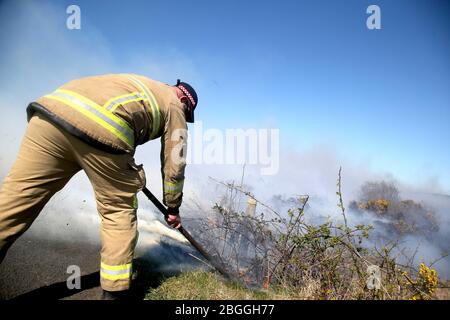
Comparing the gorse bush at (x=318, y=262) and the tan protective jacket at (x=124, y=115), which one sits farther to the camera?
the gorse bush at (x=318, y=262)

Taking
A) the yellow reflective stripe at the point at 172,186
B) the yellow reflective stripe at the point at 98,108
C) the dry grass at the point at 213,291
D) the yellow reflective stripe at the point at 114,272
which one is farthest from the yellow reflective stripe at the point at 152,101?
the dry grass at the point at 213,291

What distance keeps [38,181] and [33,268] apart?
1237mm

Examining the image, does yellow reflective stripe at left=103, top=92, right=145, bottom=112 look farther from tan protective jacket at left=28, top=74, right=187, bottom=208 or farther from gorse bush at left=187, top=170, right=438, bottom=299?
gorse bush at left=187, top=170, right=438, bottom=299

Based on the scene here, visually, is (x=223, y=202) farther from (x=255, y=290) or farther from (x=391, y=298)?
(x=391, y=298)

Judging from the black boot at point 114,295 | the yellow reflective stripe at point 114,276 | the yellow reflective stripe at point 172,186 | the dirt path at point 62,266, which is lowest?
the dirt path at point 62,266

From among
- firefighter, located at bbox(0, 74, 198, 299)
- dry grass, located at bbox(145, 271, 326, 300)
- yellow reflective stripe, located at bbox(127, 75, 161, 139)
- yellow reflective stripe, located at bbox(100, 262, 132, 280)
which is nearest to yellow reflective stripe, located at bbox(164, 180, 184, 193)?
firefighter, located at bbox(0, 74, 198, 299)

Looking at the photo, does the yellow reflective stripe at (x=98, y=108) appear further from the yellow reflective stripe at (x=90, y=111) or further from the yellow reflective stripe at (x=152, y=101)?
the yellow reflective stripe at (x=152, y=101)

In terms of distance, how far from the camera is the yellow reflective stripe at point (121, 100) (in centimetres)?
211

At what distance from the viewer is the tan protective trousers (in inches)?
82.7

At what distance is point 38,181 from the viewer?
2.18 meters

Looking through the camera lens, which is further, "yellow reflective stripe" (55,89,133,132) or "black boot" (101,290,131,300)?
"black boot" (101,290,131,300)

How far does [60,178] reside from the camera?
2.32 metres

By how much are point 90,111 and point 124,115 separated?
239 millimetres
